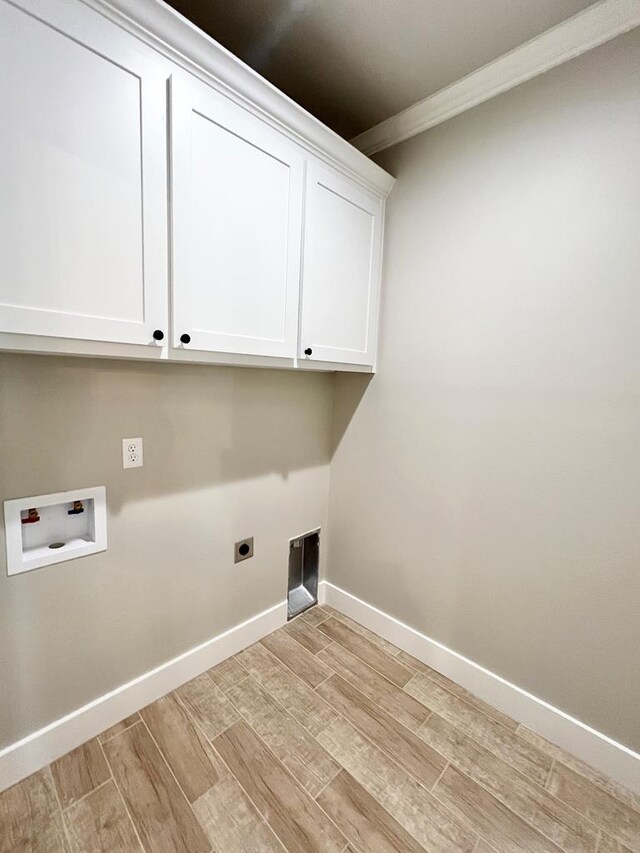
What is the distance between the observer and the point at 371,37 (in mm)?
1387

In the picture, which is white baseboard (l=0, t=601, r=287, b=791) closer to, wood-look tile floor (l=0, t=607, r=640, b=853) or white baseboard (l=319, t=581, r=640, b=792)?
wood-look tile floor (l=0, t=607, r=640, b=853)

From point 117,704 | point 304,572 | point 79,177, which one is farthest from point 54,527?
point 304,572

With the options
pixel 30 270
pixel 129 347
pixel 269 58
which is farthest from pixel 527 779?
pixel 269 58

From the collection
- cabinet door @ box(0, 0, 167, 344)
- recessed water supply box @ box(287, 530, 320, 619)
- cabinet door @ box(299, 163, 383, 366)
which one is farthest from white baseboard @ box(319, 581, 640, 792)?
cabinet door @ box(0, 0, 167, 344)

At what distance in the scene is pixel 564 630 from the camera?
4.81 feet

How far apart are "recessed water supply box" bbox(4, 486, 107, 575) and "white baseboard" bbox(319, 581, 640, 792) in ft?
4.83

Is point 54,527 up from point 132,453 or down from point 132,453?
down

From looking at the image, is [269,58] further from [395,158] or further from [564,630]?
[564,630]

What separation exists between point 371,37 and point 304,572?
101 inches

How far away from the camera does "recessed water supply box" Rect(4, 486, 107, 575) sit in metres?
1.22

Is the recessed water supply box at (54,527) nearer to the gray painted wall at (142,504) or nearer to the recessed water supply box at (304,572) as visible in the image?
the gray painted wall at (142,504)

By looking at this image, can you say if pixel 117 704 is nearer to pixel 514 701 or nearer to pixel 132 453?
pixel 132 453

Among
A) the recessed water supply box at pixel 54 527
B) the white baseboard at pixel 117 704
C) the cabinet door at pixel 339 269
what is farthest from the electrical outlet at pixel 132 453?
the white baseboard at pixel 117 704

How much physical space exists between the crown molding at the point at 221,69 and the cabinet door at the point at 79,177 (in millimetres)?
44
